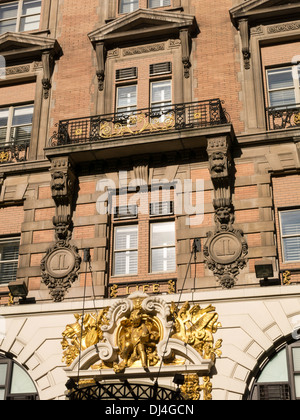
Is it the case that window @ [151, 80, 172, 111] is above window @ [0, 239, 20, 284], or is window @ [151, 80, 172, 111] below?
above

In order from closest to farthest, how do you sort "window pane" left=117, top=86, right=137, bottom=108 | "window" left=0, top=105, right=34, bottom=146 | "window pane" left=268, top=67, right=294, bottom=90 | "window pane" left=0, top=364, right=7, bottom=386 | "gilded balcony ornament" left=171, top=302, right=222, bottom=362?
"gilded balcony ornament" left=171, top=302, right=222, bottom=362 < "window pane" left=0, top=364, right=7, bottom=386 < "window pane" left=268, top=67, right=294, bottom=90 < "window pane" left=117, top=86, right=137, bottom=108 < "window" left=0, top=105, right=34, bottom=146

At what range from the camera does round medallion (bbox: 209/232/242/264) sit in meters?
17.3

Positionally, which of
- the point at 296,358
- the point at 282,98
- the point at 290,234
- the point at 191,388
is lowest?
the point at 191,388

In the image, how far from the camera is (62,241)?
740 inches

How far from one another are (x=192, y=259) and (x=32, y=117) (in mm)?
8169

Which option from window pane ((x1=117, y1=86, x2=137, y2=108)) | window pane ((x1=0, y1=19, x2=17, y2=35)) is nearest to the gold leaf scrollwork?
window pane ((x1=117, y1=86, x2=137, y2=108))

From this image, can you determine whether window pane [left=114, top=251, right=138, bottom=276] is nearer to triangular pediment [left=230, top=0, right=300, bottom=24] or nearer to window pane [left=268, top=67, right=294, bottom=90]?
window pane [left=268, top=67, right=294, bottom=90]

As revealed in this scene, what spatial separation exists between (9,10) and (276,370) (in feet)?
56.3

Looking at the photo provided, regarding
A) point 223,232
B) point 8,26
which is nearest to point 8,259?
point 223,232

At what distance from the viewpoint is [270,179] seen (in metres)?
18.2

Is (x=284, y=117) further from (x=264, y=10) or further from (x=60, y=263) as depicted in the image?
(x=60, y=263)

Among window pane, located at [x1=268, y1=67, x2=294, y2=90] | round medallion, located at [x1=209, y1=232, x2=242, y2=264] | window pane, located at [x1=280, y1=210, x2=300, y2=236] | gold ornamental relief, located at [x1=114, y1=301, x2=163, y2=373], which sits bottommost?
gold ornamental relief, located at [x1=114, y1=301, x2=163, y2=373]
